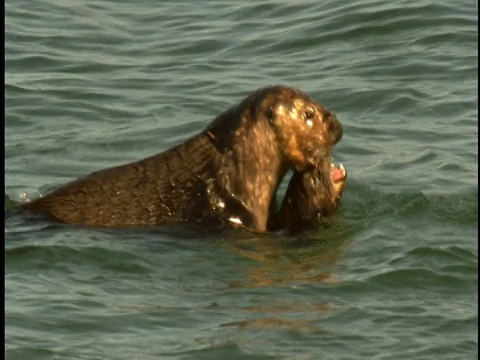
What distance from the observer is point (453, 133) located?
1424cm

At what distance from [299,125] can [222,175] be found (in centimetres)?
59

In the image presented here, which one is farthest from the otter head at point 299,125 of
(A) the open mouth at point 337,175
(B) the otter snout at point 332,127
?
(A) the open mouth at point 337,175

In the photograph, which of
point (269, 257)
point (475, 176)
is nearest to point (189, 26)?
point (475, 176)

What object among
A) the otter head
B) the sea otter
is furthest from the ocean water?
the otter head

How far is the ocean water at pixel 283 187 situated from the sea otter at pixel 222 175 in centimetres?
24

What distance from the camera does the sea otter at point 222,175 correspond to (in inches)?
454

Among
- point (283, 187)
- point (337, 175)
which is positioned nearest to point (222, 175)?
point (337, 175)

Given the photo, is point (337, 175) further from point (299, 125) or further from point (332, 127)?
point (299, 125)

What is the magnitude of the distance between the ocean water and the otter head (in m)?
0.52

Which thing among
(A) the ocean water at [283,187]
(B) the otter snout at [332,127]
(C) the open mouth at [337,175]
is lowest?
(A) the ocean water at [283,187]

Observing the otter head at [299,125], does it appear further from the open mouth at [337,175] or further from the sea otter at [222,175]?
the open mouth at [337,175]

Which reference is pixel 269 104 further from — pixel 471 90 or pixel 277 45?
pixel 277 45

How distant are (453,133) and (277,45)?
124 inches

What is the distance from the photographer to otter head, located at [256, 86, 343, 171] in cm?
1162
